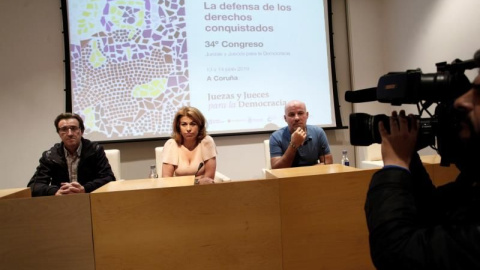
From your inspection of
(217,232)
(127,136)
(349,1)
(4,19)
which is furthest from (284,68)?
(4,19)

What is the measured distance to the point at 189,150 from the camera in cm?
233

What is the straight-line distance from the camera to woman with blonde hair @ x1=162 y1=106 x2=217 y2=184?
2.24 m

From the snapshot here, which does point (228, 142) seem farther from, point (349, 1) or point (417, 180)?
point (417, 180)

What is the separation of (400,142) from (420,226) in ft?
0.57

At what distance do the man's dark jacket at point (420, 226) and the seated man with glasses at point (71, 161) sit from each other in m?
1.88

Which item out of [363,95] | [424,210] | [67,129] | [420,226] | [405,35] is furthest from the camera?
[405,35]

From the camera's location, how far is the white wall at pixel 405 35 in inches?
104

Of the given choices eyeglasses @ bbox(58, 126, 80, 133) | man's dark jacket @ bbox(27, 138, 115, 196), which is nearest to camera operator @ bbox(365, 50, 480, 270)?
man's dark jacket @ bbox(27, 138, 115, 196)

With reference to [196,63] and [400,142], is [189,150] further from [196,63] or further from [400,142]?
[400,142]

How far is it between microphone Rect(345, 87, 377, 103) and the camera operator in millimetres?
113

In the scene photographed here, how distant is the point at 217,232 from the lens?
116 centimetres

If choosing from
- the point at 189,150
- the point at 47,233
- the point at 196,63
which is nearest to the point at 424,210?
the point at 47,233

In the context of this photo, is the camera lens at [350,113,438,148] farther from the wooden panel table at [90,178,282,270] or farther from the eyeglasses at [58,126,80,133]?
the eyeglasses at [58,126,80,133]

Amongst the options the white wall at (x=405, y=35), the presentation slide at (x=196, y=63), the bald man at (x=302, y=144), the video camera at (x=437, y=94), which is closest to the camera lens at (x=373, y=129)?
the video camera at (x=437, y=94)
